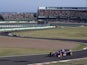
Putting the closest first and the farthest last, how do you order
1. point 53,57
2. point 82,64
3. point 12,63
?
1. point 82,64
2. point 12,63
3. point 53,57

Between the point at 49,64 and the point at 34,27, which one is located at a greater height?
the point at 49,64

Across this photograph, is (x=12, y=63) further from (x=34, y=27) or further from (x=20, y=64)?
(x=34, y=27)

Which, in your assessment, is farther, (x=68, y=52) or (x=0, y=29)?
(x=0, y=29)

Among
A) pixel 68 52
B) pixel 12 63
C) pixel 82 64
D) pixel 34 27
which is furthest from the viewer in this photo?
pixel 34 27

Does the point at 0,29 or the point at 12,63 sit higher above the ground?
the point at 12,63

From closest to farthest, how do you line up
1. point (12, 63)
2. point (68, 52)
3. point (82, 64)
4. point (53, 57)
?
1. point (82, 64)
2. point (12, 63)
3. point (53, 57)
4. point (68, 52)

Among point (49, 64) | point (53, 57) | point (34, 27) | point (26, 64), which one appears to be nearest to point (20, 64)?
point (26, 64)

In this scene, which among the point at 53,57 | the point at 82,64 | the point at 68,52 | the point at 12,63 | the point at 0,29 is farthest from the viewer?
the point at 0,29

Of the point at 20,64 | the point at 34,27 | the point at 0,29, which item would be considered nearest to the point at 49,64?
the point at 20,64

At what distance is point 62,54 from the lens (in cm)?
5038

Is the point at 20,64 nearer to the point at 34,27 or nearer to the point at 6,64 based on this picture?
the point at 6,64

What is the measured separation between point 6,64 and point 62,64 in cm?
622

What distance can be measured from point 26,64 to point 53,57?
990cm

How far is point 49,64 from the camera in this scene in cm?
3878
